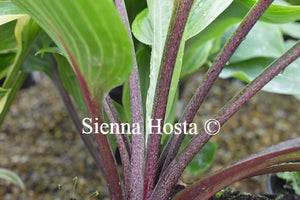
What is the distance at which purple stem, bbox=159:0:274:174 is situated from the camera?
470 millimetres

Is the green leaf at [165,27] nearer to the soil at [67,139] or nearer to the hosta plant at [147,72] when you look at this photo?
the hosta plant at [147,72]

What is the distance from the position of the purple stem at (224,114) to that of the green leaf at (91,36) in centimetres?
13

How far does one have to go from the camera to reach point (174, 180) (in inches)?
19.5

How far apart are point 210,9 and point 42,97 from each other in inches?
43.3

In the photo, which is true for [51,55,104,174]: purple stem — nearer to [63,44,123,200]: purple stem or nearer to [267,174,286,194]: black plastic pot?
[63,44,123,200]: purple stem

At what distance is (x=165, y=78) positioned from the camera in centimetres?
47

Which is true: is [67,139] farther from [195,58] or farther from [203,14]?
[203,14]

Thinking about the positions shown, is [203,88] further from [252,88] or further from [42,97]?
[42,97]

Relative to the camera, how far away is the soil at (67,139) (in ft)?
3.73

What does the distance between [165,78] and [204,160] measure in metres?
0.33

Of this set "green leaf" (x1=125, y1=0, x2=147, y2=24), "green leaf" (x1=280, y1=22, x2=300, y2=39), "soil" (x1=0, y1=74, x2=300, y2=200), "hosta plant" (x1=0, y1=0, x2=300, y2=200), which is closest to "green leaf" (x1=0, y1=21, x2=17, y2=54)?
"hosta plant" (x1=0, y1=0, x2=300, y2=200)

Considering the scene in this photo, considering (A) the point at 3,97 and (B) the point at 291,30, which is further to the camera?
(B) the point at 291,30

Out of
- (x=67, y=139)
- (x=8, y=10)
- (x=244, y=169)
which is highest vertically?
(x=67, y=139)

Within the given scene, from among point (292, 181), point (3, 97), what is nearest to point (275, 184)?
point (292, 181)
